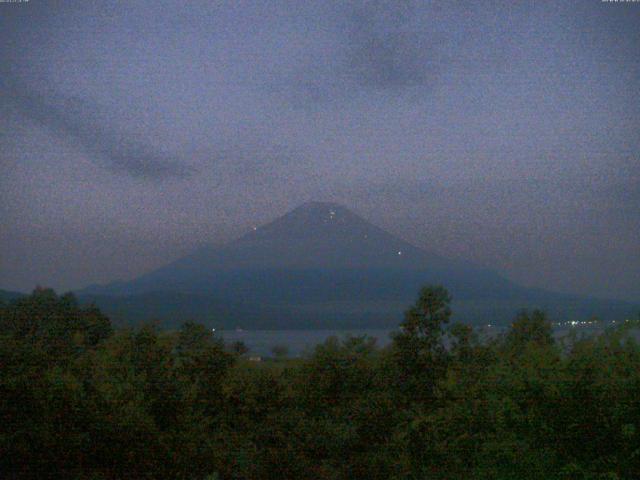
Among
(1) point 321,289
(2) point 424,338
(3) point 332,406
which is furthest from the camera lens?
(1) point 321,289

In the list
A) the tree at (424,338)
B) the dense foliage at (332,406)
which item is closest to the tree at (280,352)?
the dense foliage at (332,406)

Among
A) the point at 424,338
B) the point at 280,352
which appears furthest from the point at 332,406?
the point at 424,338

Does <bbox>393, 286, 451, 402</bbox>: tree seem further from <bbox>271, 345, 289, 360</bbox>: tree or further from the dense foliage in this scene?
<bbox>271, 345, 289, 360</bbox>: tree

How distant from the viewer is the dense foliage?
3627 millimetres

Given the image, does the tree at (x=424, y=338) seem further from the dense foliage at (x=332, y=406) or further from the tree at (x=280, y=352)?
the tree at (x=280, y=352)

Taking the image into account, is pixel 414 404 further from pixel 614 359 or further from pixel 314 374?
pixel 614 359

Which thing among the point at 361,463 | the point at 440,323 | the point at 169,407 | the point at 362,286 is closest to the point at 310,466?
the point at 361,463

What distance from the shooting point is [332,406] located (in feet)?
24.9

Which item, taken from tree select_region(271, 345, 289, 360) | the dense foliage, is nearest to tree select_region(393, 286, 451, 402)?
the dense foliage

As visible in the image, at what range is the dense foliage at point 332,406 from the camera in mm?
3627

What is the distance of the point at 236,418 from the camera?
7461 millimetres

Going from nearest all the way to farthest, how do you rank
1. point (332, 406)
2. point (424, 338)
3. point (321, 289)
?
point (332, 406) < point (424, 338) < point (321, 289)

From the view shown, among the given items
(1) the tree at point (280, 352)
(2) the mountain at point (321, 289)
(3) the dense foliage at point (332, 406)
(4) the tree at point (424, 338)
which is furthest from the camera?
(2) the mountain at point (321, 289)

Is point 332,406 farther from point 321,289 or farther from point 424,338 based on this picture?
point 321,289
